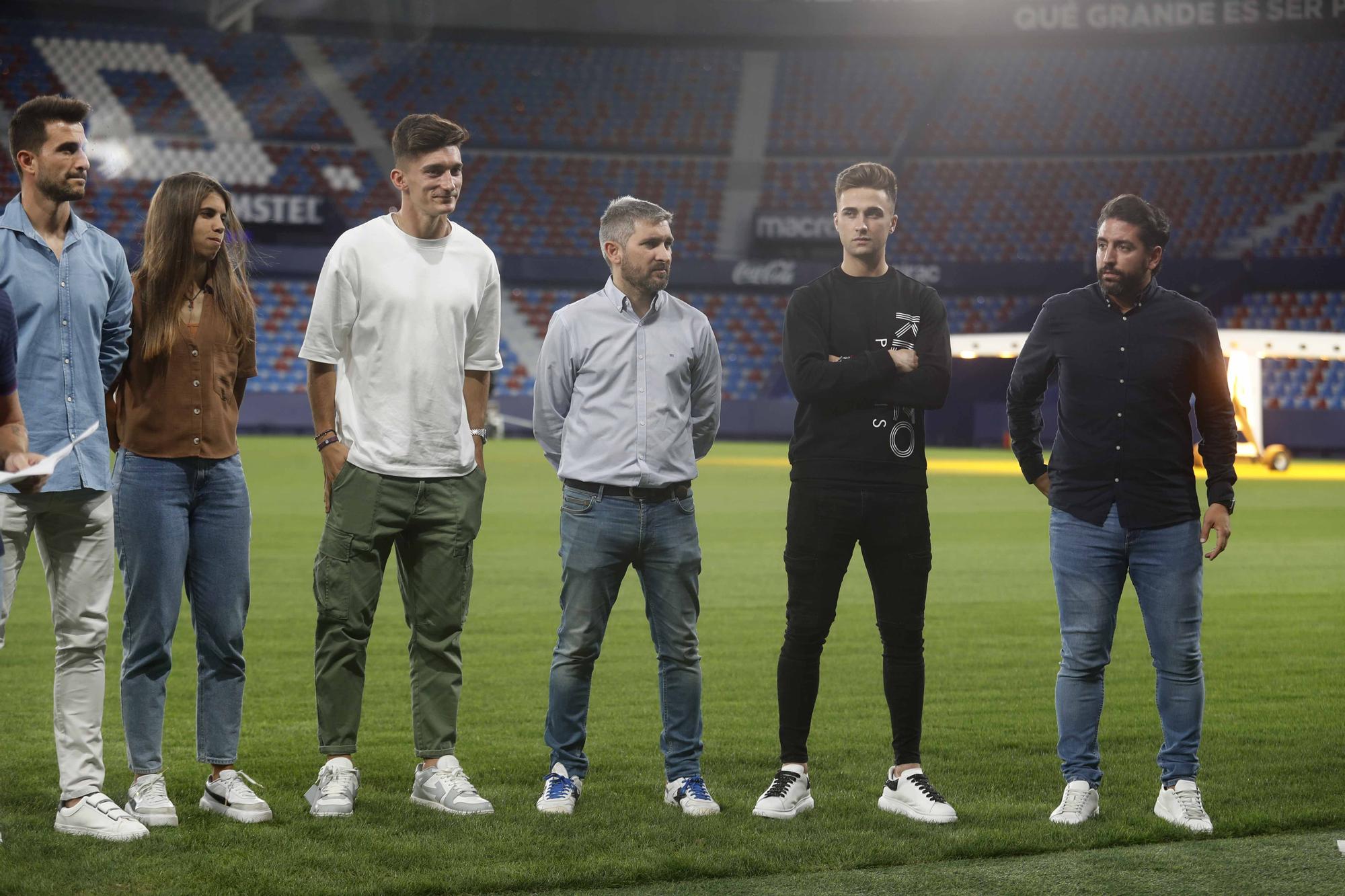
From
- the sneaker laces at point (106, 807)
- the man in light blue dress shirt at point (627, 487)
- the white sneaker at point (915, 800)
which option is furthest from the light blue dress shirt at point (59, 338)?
the white sneaker at point (915, 800)

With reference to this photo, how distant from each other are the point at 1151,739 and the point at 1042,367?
2243 millimetres

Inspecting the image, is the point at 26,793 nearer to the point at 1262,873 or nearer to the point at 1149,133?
the point at 1262,873

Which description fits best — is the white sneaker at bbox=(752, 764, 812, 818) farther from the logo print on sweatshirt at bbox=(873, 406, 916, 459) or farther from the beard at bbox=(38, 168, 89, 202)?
the beard at bbox=(38, 168, 89, 202)

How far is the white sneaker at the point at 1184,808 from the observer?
16.2 feet

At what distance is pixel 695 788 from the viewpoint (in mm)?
5270

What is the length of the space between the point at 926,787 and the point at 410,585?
2.01m

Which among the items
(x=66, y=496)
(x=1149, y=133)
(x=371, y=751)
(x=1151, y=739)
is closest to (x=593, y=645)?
(x=371, y=751)

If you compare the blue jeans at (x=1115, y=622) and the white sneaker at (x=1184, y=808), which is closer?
the white sneaker at (x=1184, y=808)

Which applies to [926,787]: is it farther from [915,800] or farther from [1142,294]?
[1142,294]

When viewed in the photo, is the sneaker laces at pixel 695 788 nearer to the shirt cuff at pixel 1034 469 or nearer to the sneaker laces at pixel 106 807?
the shirt cuff at pixel 1034 469

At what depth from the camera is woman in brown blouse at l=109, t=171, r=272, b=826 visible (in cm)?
490

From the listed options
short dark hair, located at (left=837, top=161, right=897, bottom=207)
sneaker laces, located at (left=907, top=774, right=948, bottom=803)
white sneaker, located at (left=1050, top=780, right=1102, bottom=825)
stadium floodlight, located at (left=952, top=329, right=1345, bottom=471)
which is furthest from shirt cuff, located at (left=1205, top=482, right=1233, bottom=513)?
stadium floodlight, located at (left=952, top=329, right=1345, bottom=471)

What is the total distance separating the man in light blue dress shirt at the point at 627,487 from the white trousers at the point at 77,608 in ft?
4.98

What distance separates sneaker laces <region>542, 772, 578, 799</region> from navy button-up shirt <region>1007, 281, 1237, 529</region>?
2.01 meters
